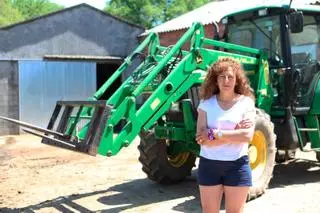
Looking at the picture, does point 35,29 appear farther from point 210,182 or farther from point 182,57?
point 210,182

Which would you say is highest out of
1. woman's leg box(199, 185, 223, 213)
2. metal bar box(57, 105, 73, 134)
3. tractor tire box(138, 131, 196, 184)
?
metal bar box(57, 105, 73, 134)

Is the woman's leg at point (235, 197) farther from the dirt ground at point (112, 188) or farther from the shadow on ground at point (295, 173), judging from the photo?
the shadow on ground at point (295, 173)

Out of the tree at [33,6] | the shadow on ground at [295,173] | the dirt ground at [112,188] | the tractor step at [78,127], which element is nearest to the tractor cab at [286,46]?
the shadow on ground at [295,173]

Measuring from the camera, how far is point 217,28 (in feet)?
29.2

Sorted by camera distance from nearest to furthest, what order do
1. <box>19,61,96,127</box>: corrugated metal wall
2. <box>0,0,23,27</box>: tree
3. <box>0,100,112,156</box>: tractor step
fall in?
<box>0,100,112,156</box>: tractor step → <box>19,61,96,127</box>: corrugated metal wall → <box>0,0,23,27</box>: tree

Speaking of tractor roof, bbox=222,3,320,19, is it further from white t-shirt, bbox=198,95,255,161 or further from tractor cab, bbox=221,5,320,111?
white t-shirt, bbox=198,95,255,161

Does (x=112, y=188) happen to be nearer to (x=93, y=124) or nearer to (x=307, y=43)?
(x=93, y=124)

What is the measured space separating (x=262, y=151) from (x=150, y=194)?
5.79ft

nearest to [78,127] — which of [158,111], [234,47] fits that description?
[158,111]

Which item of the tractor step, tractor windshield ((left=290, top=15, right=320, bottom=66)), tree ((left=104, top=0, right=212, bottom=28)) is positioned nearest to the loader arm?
the tractor step

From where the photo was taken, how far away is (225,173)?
161 inches

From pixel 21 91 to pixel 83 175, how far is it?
8.30m

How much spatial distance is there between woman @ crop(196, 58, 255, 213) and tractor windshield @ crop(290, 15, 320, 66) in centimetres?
417

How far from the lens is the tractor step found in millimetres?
6105
